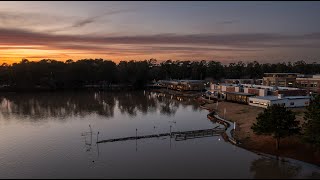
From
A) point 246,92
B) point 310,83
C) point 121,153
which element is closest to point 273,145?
point 121,153

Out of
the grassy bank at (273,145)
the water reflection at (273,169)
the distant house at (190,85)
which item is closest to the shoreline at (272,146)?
the grassy bank at (273,145)

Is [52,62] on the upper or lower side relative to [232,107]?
upper

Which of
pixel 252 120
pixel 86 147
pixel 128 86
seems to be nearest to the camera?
pixel 86 147

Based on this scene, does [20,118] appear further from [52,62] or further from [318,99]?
[52,62]

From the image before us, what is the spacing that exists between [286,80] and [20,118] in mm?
72408

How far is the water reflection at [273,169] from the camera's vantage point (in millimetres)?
29219

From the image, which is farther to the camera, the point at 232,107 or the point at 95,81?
the point at 95,81

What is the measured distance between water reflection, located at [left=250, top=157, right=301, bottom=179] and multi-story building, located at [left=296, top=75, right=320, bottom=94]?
191ft

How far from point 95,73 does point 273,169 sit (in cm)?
11473

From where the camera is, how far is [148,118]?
59.1 metres

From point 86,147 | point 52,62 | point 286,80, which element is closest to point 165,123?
Result: point 86,147

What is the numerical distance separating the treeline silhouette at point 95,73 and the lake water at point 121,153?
238 ft

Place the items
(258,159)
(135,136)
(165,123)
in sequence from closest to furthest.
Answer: (258,159) → (135,136) → (165,123)

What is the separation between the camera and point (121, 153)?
36.0 meters
